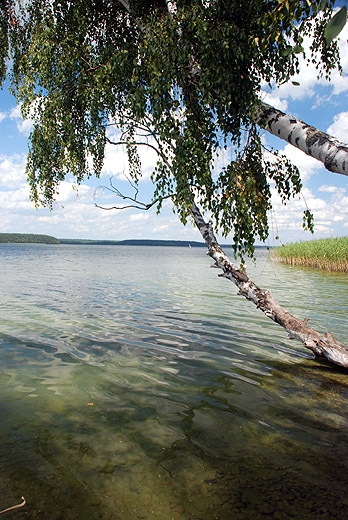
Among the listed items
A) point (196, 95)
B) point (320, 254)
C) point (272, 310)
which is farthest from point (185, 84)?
point (320, 254)

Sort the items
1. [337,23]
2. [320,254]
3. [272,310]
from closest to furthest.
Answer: [337,23] → [272,310] → [320,254]

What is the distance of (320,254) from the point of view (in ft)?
124

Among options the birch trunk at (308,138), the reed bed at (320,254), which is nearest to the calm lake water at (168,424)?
the birch trunk at (308,138)

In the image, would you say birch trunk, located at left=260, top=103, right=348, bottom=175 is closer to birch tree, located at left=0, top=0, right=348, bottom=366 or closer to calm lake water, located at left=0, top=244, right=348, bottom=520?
birch tree, located at left=0, top=0, right=348, bottom=366

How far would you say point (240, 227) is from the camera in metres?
7.96

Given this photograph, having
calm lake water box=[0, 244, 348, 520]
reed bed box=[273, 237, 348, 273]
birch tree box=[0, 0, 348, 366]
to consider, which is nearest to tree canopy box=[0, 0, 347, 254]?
birch tree box=[0, 0, 348, 366]

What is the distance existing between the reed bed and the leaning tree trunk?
27.8 m

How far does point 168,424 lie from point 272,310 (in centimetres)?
452

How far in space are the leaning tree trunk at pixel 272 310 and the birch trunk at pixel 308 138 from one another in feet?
8.81

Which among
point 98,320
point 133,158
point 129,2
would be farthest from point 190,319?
point 129,2

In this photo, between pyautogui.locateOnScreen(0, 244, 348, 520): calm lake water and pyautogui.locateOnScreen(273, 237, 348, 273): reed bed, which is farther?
pyautogui.locateOnScreen(273, 237, 348, 273): reed bed

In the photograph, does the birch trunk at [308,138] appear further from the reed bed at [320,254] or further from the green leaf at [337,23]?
the reed bed at [320,254]

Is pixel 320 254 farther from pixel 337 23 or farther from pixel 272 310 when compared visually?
pixel 337 23

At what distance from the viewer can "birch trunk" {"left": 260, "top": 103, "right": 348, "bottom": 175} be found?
6.41 meters
